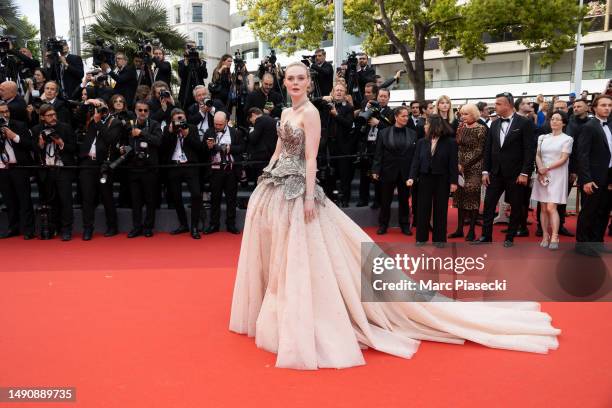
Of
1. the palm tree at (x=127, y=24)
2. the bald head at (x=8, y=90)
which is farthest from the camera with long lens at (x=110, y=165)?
the palm tree at (x=127, y=24)

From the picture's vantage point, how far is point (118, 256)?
21.7ft

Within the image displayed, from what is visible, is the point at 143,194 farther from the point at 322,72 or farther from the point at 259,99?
the point at 322,72

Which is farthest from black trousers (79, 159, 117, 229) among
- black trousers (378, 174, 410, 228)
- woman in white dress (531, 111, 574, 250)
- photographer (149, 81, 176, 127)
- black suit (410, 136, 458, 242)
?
woman in white dress (531, 111, 574, 250)

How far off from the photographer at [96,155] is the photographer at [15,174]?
726 millimetres

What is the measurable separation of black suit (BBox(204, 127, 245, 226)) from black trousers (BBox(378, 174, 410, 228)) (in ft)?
6.75

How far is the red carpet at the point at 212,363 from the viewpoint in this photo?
3004 mm

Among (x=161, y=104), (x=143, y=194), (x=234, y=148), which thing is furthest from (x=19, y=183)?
(x=234, y=148)

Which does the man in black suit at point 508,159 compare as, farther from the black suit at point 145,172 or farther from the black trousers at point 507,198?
the black suit at point 145,172

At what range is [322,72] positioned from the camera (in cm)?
979

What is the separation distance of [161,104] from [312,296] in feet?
18.6

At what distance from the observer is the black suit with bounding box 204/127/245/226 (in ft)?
25.3

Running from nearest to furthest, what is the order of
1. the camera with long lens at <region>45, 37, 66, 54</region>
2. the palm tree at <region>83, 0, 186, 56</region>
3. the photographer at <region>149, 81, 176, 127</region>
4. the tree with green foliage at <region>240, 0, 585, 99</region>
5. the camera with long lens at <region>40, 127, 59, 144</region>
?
the camera with long lens at <region>40, 127, 59, 144</region> → the photographer at <region>149, 81, 176, 127</region> → the camera with long lens at <region>45, 37, 66, 54</region> → the palm tree at <region>83, 0, 186, 56</region> → the tree with green foliage at <region>240, 0, 585, 99</region>

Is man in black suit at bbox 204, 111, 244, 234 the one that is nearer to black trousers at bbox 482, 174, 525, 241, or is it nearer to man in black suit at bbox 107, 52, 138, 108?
man in black suit at bbox 107, 52, 138, 108

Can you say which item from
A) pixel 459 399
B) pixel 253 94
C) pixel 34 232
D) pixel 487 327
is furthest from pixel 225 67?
pixel 459 399
